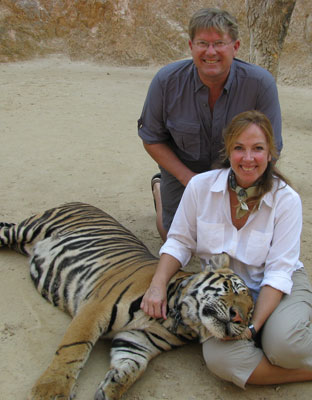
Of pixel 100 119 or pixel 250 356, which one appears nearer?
pixel 250 356

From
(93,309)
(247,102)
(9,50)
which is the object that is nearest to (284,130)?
(247,102)

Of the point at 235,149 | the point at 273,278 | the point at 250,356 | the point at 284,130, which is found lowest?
the point at 284,130

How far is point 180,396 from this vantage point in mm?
2408

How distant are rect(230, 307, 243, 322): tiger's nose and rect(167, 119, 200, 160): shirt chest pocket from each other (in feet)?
4.33

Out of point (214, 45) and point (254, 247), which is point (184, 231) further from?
point (214, 45)

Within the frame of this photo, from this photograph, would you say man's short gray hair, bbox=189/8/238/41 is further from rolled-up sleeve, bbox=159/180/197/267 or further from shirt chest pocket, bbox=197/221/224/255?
shirt chest pocket, bbox=197/221/224/255

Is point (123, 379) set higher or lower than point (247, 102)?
lower

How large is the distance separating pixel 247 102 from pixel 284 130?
4532mm

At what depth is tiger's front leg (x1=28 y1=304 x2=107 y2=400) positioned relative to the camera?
7.45 ft

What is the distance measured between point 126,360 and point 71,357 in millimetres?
277

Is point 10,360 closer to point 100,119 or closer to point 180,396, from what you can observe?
point 180,396

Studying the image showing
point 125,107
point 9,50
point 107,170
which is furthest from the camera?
point 9,50

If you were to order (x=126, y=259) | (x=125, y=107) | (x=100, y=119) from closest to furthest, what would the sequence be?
(x=126, y=259)
(x=100, y=119)
(x=125, y=107)

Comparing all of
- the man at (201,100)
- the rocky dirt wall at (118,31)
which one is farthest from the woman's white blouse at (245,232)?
the rocky dirt wall at (118,31)
